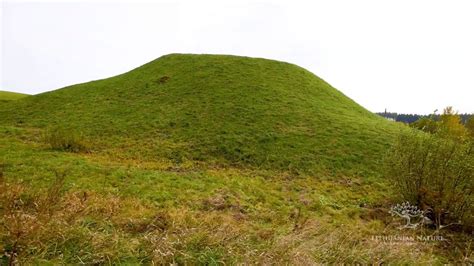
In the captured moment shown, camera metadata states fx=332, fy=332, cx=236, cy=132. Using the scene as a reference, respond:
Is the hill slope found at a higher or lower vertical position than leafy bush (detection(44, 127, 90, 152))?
higher

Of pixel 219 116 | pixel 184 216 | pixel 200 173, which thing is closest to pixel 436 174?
pixel 184 216

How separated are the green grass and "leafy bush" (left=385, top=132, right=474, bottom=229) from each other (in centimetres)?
142

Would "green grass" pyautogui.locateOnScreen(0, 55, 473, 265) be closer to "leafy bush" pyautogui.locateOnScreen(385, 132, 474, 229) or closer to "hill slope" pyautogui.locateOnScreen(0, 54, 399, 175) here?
"hill slope" pyautogui.locateOnScreen(0, 54, 399, 175)

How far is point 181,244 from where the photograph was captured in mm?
5797

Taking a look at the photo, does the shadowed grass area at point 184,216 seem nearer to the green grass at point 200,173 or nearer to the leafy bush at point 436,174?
the green grass at point 200,173

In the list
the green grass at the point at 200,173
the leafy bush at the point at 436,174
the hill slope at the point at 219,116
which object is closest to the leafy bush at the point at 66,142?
the green grass at the point at 200,173

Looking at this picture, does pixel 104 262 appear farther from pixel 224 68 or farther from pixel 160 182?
pixel 224 68

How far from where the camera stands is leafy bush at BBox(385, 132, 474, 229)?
13.1 m

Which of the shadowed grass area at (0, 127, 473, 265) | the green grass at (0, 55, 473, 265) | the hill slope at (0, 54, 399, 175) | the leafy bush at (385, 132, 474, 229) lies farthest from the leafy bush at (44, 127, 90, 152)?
the leafy bush at (385, 132, 474, 229)

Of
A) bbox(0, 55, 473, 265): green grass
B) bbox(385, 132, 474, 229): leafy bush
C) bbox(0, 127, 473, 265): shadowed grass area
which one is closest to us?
bbox(0, 127, 473, 265): shadowed grass area

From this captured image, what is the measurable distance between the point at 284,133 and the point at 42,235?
24812 millimetres

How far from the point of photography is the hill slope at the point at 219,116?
2525 centimetres

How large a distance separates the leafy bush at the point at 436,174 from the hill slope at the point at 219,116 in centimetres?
801

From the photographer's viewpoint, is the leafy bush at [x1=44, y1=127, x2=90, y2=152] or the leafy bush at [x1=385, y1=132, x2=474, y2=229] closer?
the leafy bush at [x1=385, y1=132, x2=474, y2=229]
